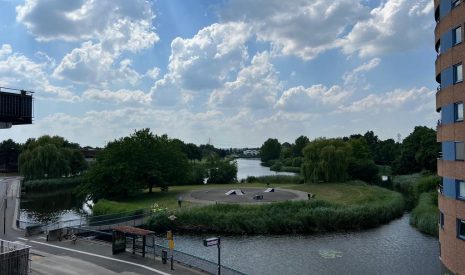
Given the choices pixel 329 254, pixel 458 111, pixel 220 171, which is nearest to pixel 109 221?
pixel 329 254

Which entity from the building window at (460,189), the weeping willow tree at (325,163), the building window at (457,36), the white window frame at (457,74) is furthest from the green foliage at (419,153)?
the building window at (457,36)

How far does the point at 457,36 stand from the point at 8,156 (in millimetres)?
133815

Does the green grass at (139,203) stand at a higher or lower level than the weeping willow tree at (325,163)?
lower

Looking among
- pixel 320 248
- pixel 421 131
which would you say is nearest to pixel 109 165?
pixel 320 248

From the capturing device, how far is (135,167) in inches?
2297

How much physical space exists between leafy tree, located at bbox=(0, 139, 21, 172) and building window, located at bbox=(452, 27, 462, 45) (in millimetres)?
130906

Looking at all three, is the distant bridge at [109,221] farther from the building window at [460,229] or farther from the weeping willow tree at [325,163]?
the weeping willow tree at [325,163]

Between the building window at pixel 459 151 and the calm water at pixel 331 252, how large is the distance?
8.39 metres

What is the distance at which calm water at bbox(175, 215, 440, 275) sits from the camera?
92.0 feet

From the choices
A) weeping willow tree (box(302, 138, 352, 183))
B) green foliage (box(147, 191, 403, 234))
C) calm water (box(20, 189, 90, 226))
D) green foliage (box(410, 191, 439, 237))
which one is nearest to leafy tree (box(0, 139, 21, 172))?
calm water (box(20, 189, 90, 226))

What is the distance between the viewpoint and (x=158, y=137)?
65.2m

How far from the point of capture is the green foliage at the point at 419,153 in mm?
86556

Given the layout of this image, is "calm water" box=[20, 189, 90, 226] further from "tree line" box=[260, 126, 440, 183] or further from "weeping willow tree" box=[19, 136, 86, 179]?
"tree line" box=[260, 126, 440, 183]

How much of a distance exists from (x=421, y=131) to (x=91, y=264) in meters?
92.4
